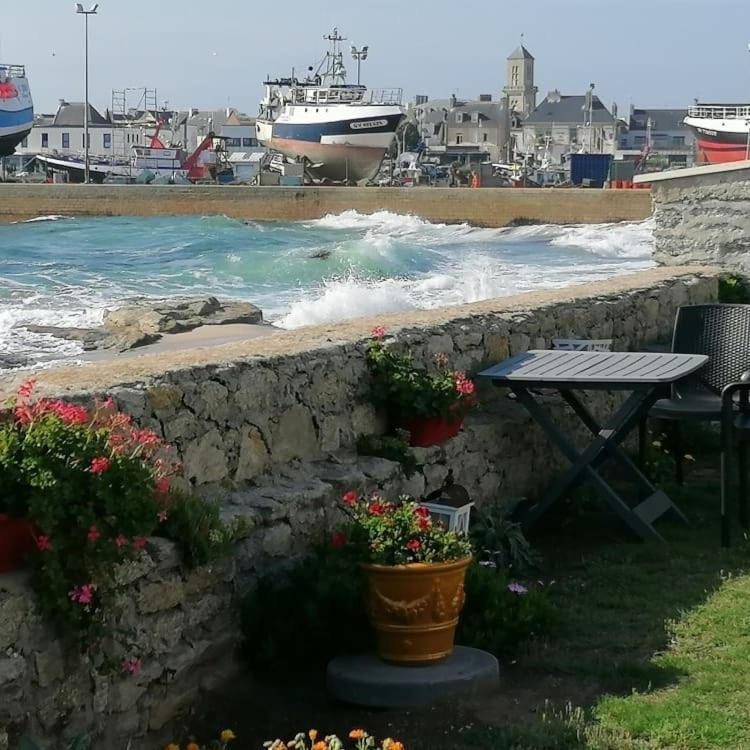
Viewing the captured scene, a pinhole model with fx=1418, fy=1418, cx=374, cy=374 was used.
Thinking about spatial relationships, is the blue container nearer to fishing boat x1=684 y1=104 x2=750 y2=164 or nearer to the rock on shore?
fishing boat x1=684 y1=104 x2=750 y2=164

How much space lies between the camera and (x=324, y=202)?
53781mm

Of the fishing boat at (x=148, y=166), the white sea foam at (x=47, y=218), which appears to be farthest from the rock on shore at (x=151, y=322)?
the fishing boat at (x=148, y=166)

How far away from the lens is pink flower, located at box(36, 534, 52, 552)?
12.2 ft

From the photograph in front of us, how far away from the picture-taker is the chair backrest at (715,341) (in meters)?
7.50

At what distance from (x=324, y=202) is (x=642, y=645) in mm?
49455

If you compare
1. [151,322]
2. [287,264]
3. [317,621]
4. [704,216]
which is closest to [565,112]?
[287,264]

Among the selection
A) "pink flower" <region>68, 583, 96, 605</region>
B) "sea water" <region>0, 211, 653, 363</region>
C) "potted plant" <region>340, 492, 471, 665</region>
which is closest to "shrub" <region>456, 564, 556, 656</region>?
"potted plant" <region>340, 492, 471, 665</region>

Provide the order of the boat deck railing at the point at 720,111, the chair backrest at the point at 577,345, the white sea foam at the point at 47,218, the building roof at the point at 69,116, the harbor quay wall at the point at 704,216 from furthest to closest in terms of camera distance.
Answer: the building roof at the point at 69,116, the boat deck railing at the point at 720,111, the white sea foam at the point at 47,218, the harbor quay wall at the point at 704,216, the chair backrest at the point at 577,345

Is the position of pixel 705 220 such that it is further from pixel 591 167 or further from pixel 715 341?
pixel 591 167

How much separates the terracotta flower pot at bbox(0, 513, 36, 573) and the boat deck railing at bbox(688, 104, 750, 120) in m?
56.5

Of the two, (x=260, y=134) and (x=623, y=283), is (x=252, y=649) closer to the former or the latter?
(x=623, y=283)

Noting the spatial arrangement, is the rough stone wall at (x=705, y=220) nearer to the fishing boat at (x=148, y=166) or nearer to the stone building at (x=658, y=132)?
the fishing boat at (x=148, y=166)

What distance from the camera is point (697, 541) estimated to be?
6414 millimetres

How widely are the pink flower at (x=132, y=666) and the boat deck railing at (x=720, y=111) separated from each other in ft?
184
